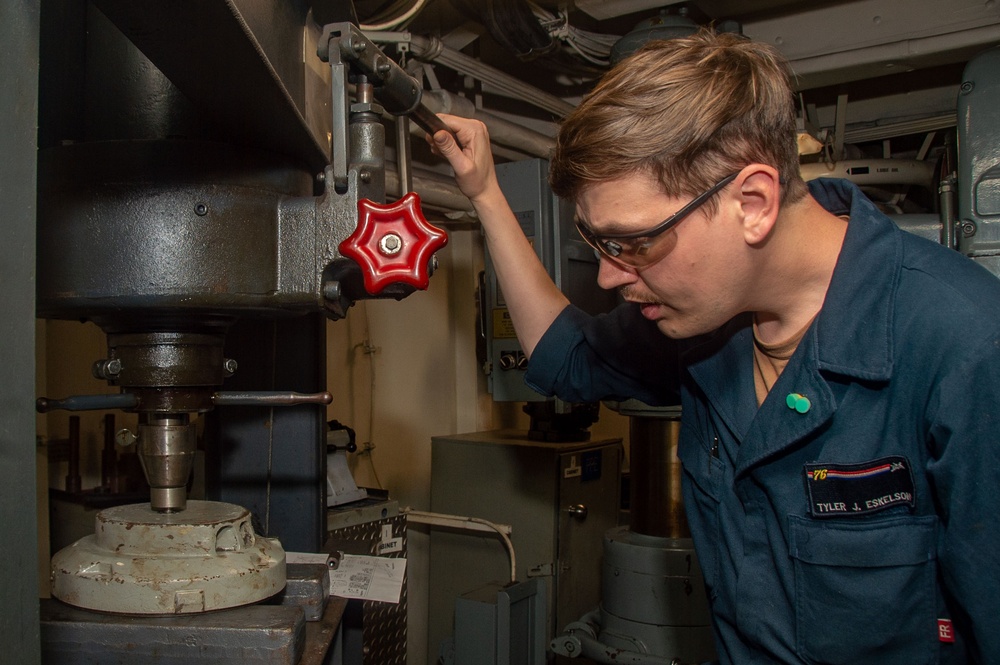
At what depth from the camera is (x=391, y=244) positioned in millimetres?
771

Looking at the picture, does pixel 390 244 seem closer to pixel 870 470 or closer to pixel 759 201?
pixel 759 201

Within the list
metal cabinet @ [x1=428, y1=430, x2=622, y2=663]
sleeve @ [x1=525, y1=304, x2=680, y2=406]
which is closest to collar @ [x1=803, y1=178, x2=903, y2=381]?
sleeve @ [x1=525, y1=304, x2=680, y2=406]

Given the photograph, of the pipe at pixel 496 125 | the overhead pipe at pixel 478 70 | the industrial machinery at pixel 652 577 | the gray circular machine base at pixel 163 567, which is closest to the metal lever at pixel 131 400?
the gray circular machine base at pixel 163 567

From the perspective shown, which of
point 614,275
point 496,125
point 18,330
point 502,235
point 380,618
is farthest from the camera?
point 496,125

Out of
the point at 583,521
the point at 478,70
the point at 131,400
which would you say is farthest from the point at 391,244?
the point at 583,521

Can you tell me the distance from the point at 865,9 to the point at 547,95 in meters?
0.85

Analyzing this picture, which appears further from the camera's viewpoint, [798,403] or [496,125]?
[496,125]

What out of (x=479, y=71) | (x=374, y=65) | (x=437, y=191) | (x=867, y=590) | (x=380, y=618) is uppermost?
(x=479, y=71)

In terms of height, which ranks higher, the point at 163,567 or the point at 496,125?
the point at 496,125

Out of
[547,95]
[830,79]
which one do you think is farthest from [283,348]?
[830,79]

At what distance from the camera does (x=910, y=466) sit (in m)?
0.92

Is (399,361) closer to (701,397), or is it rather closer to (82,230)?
(701,397)

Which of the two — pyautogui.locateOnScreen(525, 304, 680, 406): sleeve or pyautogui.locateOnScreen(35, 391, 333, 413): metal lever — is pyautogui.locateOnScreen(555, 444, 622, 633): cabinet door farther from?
pyautogui.locateOnScreen(35, 391, 333, 413): metal lever

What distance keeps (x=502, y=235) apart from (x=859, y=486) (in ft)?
2.17
